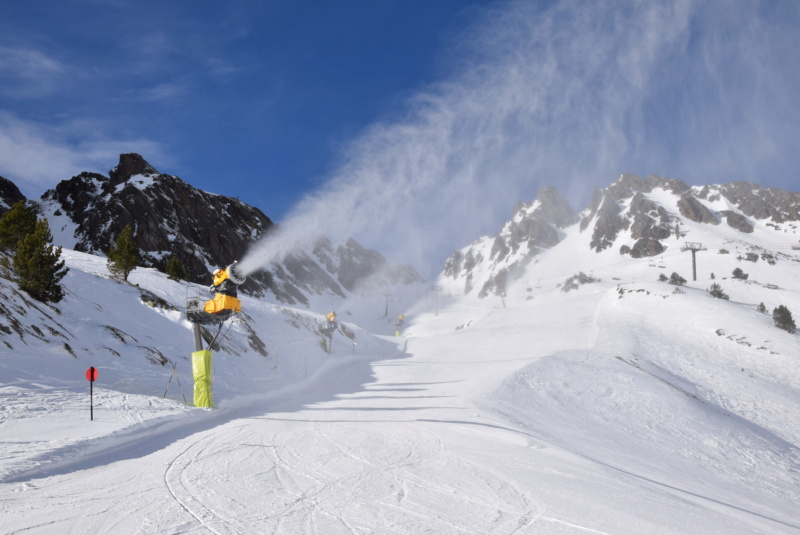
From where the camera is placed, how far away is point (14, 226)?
2580cm

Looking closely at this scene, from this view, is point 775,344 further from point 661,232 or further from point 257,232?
point 257,232

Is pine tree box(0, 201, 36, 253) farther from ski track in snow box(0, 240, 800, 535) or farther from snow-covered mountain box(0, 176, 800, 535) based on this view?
ski track in snow box(0, 240, 800, 535)

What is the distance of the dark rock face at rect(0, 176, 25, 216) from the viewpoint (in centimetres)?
9250

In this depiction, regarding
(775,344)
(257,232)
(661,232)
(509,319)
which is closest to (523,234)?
(661,232)

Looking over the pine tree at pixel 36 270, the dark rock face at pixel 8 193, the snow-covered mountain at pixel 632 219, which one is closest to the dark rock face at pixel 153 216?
the dark rock face at pixel 8 193

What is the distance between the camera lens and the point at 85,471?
8.02m

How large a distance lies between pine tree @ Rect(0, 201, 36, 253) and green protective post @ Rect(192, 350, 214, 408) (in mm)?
16059

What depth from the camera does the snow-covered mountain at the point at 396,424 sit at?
6.24m

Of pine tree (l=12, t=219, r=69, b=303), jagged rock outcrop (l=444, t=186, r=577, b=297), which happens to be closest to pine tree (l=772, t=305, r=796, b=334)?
pine tree (l=12, t=219, r=69, b=303)

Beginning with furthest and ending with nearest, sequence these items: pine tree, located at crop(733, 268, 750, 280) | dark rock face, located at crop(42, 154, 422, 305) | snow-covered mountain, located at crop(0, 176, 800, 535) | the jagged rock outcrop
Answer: the jagged rock outcrop, dark rock face, located at crop(42, 154, 422, 305), pine tree, located at crop(733, 268, 750, 280), snow-covered mountain, located at crop(0, 176, 800, 535)

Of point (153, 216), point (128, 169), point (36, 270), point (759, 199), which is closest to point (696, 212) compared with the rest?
point (759, 199)

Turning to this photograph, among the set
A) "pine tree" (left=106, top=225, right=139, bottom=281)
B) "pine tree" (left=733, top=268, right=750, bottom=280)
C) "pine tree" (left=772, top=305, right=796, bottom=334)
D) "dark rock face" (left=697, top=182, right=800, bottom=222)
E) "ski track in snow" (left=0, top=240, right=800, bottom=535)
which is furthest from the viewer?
"dark rock face" (left=697, top=182, right=800, bottom=222)

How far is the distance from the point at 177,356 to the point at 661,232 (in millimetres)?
137573

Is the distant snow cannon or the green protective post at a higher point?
the distant snow cannon
